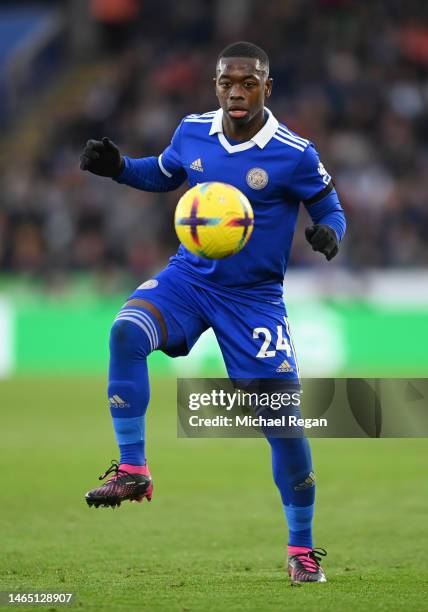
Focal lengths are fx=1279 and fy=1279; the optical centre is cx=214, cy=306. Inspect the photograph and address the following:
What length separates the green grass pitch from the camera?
579 centimetres

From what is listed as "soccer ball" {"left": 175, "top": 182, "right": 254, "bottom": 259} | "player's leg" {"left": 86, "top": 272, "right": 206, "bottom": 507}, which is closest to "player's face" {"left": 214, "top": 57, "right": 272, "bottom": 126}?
"soccer ball" {"left": 175, "top": 182, "right": 254, "bottom": 259}

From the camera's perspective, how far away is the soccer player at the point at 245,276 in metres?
5.91

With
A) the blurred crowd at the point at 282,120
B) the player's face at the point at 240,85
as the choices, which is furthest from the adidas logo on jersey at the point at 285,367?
the blurred crowd at the point at 282,120

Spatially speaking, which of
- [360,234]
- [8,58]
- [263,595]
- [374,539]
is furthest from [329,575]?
[8,58]

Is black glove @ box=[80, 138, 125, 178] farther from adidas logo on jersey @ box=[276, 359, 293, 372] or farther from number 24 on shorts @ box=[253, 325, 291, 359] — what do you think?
adidas logo on jersey @ box=[276, 359, 293, 372]

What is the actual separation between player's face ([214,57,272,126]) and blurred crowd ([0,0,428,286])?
11.9 metres

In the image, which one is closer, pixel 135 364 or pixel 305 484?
pixel 135 364

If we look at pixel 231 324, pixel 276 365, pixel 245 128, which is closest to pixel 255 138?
pixel 245 128

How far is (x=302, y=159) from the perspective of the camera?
607cm

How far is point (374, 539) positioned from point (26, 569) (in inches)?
90.3

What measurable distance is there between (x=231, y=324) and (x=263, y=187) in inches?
26.3

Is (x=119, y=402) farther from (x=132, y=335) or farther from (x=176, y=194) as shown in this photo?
(x=176, y=194)

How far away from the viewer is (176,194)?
18.8 meters

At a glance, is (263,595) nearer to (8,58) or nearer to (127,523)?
(127,523)
